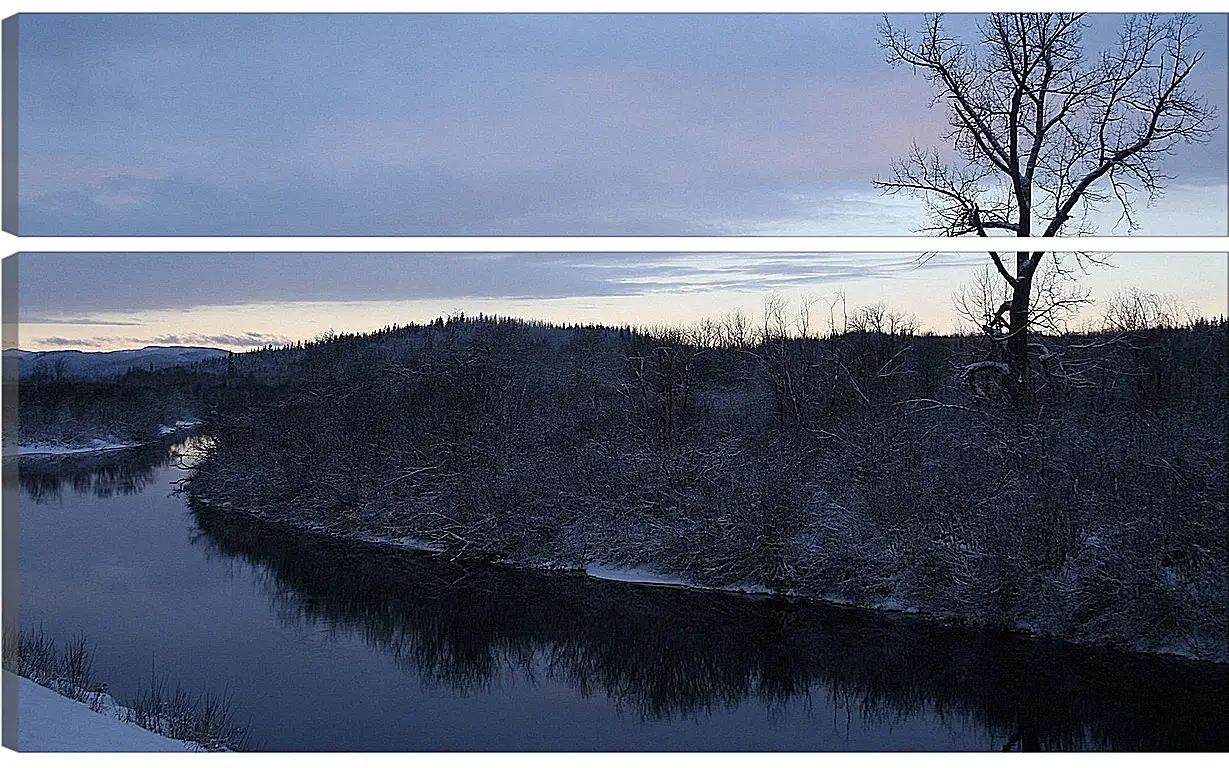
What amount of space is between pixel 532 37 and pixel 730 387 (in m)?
3.92

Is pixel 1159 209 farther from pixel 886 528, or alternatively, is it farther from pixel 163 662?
pixel 163 662

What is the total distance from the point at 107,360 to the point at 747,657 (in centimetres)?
313

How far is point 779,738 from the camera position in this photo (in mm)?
3607

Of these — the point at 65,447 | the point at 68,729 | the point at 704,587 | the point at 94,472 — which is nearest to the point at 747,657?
the point at 704,587

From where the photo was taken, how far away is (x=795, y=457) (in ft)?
20.4

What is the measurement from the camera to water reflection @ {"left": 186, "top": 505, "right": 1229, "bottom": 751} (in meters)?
3.78

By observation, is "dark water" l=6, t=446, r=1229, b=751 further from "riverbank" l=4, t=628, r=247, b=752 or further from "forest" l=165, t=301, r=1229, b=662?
"forest" l=165, t=301, r=1229, b=662

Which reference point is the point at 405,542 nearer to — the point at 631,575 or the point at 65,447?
the point at 631,575

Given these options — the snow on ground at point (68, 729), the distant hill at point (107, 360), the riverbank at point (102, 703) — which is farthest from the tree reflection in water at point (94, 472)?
the snow on ground at point (68, 729)

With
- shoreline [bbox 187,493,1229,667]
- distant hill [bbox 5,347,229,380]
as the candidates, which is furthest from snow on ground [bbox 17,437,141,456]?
distant hill [bbox 5,347,229,380]

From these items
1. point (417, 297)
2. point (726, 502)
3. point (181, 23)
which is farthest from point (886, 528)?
point (181, 23)

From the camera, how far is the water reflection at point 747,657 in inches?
149

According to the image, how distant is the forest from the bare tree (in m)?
0.77

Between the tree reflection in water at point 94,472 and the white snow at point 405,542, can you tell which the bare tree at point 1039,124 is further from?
the tree reflection in water at point 94,472
